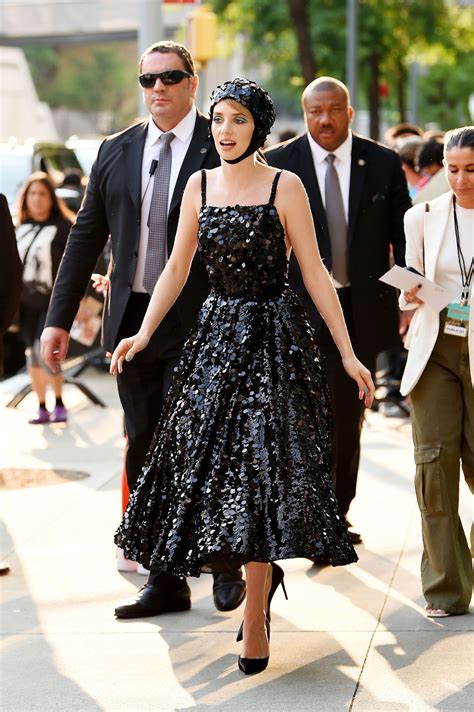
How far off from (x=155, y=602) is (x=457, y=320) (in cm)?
165

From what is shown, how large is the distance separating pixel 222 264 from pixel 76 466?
15.1 feet

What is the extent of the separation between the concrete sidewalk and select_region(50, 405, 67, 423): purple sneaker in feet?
10.8

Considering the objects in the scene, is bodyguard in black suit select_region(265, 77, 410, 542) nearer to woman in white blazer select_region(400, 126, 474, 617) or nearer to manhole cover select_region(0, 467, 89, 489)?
woman in white blazer select_region(400, 126, 474, 617)

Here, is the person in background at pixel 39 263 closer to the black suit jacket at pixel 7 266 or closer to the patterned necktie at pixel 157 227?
the black suit jacket at pixel 7 266

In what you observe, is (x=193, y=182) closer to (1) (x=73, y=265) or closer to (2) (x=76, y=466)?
(1) (x=73, y=265)

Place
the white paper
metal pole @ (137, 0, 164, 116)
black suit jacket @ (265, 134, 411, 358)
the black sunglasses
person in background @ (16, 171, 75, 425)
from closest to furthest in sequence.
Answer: the white paper < the black sunglasses < black suit jacket @ (265, 134, 411, 358) < person in background @ (16, 171, 75, 425) < metal pole @ (137, 0, 164, 116)

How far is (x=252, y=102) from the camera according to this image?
529cm

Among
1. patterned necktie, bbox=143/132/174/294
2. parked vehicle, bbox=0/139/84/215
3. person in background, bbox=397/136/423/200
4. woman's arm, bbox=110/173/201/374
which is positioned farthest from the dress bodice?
parked vehicle, bbox=0/139/84/215

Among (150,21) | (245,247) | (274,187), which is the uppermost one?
(150,21)

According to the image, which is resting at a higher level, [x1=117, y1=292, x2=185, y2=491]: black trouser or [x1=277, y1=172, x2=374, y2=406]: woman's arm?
[x1=277, y1=172, x2=374, y2=406]: woman's arm

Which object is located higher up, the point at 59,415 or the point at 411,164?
the point at 411,164

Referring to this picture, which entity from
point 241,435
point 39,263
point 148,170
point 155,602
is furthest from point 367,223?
point 39,263

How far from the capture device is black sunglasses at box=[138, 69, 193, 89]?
6.30 metres

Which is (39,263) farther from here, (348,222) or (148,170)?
(148,170)
